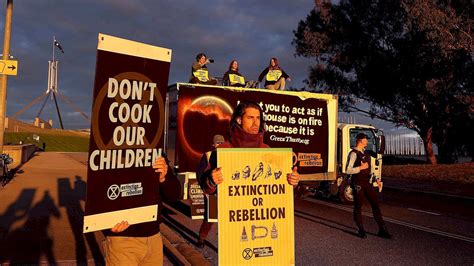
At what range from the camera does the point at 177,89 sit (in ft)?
30.8

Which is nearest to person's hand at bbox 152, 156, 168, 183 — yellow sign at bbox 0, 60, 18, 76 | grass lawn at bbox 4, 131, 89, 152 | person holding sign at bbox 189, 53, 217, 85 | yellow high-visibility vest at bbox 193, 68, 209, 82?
person holding sign at bbox 189, 53, 217, 85

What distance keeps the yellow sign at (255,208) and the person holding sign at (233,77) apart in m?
7.71

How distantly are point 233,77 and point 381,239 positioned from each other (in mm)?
5183

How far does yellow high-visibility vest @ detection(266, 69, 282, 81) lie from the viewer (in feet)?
39.6

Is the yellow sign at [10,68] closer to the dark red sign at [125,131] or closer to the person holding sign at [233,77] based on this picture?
the person holding sign at [233,77]

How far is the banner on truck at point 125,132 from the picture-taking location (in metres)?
2.72

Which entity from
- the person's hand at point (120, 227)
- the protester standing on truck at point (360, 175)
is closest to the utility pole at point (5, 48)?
the protester standing on truck at point (360, 175)

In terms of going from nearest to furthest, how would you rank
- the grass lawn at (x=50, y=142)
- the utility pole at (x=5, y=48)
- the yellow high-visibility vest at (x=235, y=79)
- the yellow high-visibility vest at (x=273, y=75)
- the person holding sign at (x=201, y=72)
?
the person holding sign at (x=201, y=72), the yellow high-visibility vest at (x=235, y=79), the yellow high-visibility vest at (x=273, y=75), the utility pole at (x=5, y=48), the grass lawn at (x=50, y=142)

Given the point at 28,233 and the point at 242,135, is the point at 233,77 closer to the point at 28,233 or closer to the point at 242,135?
the point at 28,233

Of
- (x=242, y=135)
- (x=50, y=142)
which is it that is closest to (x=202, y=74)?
(x=242, y=135)

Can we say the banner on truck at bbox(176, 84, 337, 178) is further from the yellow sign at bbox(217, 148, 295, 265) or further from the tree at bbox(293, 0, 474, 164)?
the tree at bbox(293, 0, 474, 164)

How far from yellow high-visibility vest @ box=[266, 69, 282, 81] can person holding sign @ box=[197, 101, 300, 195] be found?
8.66 m

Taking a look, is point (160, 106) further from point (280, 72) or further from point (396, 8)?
point (396, 8)

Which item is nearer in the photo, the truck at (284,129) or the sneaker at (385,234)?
the sneaker at (385,234)
